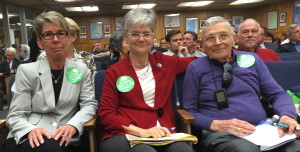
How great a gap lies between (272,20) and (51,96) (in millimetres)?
11559

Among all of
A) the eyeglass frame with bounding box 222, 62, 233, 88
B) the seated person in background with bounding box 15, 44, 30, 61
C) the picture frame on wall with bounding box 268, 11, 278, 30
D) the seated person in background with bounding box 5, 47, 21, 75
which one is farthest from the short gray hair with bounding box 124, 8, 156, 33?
the picture frame on wall with bounding box 268, 11, 278, 30

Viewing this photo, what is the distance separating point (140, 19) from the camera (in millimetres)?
1723

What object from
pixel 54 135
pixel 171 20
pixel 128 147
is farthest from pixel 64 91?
pixel 171 20

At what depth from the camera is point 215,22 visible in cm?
187

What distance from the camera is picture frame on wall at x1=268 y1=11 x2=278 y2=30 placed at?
10744 millimetres

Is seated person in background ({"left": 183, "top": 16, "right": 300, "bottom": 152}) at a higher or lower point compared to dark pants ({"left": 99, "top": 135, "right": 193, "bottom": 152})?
higher

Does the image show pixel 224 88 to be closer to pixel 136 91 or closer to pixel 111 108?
pixel 136 91

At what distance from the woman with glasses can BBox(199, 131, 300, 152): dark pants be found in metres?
0.29

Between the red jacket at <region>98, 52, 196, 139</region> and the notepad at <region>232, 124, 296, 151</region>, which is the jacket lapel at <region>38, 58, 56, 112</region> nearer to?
the red jacket at <region>98, 52, 196, 139</region>

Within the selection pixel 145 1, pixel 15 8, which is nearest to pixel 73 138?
pixel 145 1

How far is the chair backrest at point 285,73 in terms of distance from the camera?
2492mm

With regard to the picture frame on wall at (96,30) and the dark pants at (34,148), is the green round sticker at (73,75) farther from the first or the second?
the picture frame on wall at (96,30)

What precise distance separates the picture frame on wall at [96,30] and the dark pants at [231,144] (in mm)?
11136

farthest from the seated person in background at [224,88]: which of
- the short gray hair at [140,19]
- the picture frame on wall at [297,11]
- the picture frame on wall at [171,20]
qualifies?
the picture frame on wall at [171,20]
